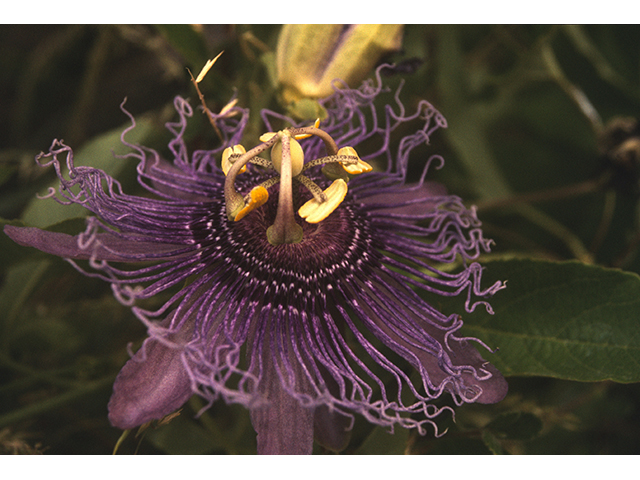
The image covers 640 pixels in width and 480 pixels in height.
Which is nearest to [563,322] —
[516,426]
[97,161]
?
[516,426]

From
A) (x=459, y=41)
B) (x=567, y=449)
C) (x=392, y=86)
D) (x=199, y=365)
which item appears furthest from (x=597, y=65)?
(x=199, y=365)

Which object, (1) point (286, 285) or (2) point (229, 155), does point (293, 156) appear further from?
(1) point (286, 285)

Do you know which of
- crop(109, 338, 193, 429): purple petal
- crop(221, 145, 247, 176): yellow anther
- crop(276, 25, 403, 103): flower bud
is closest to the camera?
crop(109, 338, 193, 429): purple petal

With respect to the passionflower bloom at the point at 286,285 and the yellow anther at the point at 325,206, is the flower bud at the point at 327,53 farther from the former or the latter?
the yellow anther at the point at 325,206

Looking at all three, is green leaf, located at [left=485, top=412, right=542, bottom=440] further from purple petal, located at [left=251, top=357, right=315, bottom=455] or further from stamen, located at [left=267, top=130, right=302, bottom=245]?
stamen, located at [left=267, top=130, right=302, bottom=245]

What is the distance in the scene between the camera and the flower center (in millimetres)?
997

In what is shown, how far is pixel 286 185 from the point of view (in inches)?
38.9

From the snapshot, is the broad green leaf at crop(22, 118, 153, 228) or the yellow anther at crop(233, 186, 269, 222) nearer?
the yellow anther at crop(233, 186, 269, 222)

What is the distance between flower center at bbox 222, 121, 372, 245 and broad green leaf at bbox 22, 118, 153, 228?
1.16ft

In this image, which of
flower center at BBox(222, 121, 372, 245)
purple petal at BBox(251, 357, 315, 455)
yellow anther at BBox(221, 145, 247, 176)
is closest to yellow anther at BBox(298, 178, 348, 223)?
flower center at BBox(222, 121, 372, 245)

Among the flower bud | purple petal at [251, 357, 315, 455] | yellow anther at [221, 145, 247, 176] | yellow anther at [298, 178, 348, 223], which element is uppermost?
the flower bud

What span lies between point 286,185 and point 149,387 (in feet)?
1.24

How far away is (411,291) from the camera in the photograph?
1.11 m

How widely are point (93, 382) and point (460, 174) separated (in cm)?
131
